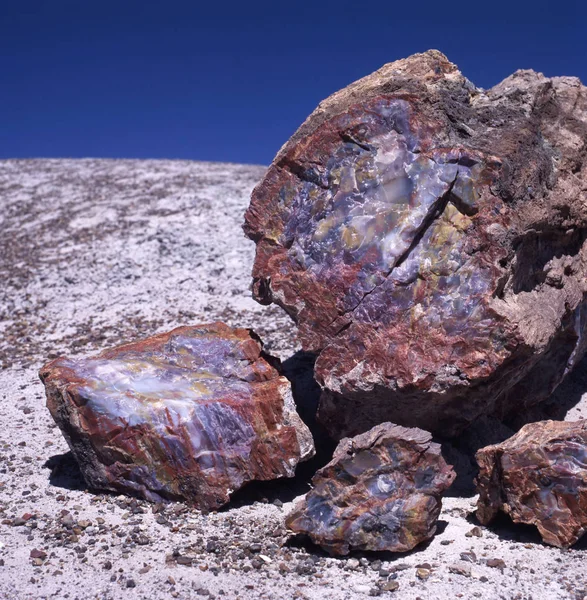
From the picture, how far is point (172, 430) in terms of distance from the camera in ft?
15.2

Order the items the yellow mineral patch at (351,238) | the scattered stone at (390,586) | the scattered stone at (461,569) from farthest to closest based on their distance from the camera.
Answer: the yellow mineral patch at (351,238)
the scattered stone at (461,569)
the scattered stone at (390,586)

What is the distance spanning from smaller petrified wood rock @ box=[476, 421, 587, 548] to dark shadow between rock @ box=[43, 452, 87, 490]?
289cm

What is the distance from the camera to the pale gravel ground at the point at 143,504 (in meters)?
3.76

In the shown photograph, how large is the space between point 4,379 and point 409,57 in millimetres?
5189

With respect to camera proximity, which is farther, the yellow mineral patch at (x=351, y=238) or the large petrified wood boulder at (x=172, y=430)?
the yellow mineral patch at (x=351, y=238)

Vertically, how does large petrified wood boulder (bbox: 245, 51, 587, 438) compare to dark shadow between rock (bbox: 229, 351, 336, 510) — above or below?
above

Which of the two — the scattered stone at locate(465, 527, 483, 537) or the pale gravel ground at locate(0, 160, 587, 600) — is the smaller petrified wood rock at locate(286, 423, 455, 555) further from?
the scattered stone at locate(465, 527, 483, 537)

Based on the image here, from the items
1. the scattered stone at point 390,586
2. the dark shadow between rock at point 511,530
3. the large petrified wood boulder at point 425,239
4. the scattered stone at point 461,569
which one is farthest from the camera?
the large petrified wood boulder at point 425,239

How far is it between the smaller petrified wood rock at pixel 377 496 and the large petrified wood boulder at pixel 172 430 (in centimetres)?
64

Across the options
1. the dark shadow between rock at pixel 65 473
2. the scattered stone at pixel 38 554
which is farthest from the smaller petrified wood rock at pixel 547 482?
the dark shadow between rock at pixel 65 473

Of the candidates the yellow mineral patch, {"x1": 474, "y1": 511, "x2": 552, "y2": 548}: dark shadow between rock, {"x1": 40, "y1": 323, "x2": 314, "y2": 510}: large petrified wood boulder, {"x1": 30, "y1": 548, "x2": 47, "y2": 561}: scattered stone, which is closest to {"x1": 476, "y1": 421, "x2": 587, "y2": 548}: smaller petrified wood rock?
{"x1": 474, "y1": 511, "x2": 552, "y2": 548}: dark shadow between rock

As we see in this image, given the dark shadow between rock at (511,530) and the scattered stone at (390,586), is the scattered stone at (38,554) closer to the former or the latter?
the scattered stone at (390,586)

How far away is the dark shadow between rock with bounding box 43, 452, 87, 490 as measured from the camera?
497cm

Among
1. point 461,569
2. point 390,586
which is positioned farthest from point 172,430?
point 461,569
